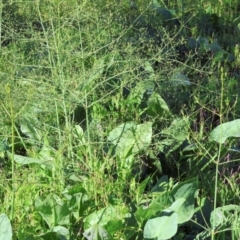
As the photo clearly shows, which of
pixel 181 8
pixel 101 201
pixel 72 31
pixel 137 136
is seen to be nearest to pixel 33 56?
pixel 72 31

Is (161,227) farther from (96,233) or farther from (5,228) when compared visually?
(5,228)

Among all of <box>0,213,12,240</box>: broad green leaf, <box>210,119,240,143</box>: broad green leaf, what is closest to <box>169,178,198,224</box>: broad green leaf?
<box>210,119,240,143</box>: broad green leaf

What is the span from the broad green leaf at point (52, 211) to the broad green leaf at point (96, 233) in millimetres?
163

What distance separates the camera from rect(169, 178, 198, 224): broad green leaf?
1.92 meters

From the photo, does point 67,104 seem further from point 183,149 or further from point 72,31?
point 72,31

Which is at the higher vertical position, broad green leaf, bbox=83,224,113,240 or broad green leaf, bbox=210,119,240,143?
broad green leaf, bbox=210,119,240,143

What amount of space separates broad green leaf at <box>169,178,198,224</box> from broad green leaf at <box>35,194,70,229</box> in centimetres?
34

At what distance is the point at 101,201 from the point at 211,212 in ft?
1.20

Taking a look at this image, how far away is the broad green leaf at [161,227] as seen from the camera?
1779 mm

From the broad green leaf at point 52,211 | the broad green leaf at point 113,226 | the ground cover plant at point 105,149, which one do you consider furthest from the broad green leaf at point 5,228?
the broad green leaf at point 113,226

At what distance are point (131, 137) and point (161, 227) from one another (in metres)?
0.61

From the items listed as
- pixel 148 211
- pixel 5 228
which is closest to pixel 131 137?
pixel 148 211

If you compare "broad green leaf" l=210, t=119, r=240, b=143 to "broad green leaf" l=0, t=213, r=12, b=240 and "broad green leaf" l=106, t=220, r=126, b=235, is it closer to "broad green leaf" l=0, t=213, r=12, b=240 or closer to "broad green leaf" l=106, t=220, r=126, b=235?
"broad green leaf" l=106, t=220, r=126, b=235

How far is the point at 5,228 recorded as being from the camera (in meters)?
1.69
